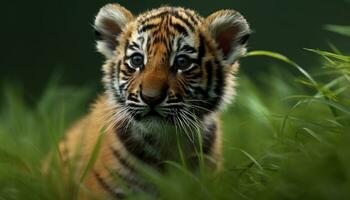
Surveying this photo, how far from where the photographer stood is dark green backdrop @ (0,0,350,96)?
8.48m

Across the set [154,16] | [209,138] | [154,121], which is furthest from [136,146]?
[154,16]

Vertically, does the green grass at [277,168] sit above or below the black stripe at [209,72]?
below

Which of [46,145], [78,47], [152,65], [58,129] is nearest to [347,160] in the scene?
[152,65]

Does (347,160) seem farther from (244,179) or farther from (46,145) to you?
(46,145)

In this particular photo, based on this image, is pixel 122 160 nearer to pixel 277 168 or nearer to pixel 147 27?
pixel 147 27

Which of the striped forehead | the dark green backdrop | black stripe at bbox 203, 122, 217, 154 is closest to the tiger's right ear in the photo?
the striped forehead

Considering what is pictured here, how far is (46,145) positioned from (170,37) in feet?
5.82

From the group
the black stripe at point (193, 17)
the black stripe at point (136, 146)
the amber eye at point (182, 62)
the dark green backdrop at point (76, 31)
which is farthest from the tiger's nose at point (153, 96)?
the dark green backdrop at point (76, 31)

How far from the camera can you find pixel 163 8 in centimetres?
403

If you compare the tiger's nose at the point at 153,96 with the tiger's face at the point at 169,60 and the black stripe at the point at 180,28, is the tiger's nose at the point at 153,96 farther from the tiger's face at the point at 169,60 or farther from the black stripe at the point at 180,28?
the black stripe at the point at 180,28

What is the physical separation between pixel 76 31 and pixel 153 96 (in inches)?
223

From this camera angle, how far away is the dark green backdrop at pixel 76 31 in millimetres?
8484

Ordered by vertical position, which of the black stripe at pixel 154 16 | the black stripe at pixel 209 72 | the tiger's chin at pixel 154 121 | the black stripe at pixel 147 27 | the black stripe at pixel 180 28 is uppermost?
the black stripe at pixel 154 16

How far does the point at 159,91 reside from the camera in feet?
11.4
